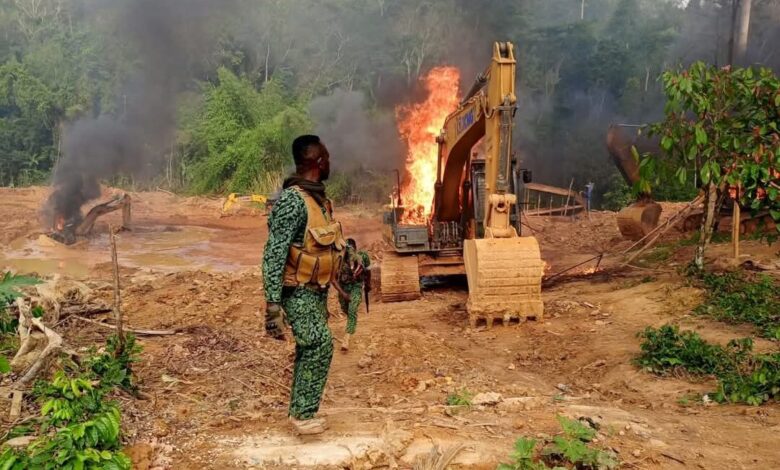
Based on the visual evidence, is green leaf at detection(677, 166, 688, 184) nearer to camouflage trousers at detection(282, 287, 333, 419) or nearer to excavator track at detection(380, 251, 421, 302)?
excavator track at detection(380, 251, 421, 302)

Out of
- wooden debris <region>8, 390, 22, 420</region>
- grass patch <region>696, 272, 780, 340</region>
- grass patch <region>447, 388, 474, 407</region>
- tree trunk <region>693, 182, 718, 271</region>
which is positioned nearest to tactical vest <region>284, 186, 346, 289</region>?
grass patch <region>447, 388, 474, 407</region>

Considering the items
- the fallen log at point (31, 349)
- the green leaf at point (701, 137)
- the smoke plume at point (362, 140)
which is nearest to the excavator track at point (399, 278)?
the green leaf at point (701, 137)

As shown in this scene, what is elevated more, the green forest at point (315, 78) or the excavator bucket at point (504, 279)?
the green forest at point (315, 78)

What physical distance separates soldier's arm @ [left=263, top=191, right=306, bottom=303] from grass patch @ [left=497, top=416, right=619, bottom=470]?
1.63 meters

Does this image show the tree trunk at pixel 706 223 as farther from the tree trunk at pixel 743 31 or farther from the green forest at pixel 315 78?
the tree trunk at pixel 743 31

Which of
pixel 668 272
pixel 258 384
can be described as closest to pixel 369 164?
pixel 668 272

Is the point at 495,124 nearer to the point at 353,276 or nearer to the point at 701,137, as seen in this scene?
the point at 701,137

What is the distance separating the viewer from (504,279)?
26.3ft

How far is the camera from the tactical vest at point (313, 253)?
13.2 feet

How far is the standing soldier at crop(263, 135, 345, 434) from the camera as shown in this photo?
3.98 meters

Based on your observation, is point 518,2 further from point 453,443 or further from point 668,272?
point 453,443

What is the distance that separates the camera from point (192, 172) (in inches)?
1232

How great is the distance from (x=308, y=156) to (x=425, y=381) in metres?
2.90

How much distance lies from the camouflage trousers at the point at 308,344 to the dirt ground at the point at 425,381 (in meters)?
0.24
